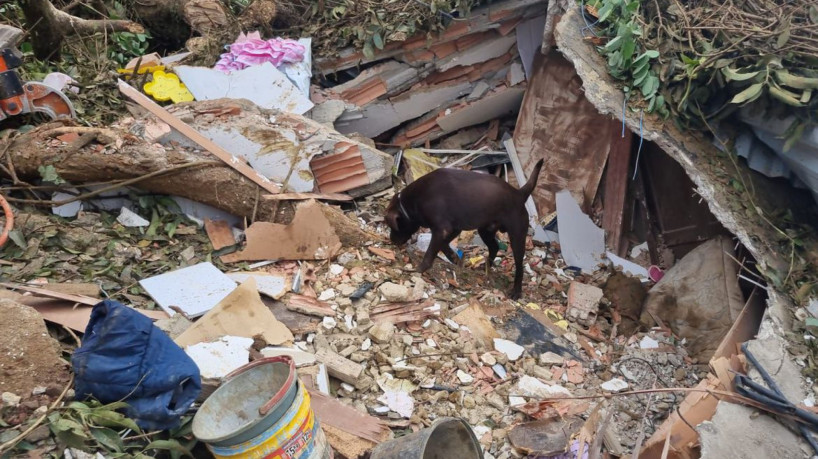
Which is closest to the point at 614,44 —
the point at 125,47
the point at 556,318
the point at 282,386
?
the point at 556,318

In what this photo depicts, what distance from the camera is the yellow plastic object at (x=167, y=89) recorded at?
21.5 feet

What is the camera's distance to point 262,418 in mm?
2930

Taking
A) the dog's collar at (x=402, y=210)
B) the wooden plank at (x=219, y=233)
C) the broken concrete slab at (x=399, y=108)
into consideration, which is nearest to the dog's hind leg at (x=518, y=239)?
the dog's collar at (x=402, y=210)

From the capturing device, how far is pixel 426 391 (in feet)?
14.2

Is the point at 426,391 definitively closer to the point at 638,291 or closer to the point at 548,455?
the point at 548,455

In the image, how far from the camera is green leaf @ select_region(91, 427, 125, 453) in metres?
3.12

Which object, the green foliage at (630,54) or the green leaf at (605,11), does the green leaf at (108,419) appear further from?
the green leaf at (605,11)

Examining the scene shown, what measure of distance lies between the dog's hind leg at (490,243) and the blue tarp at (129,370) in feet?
11.0

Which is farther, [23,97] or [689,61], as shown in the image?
[23,97]

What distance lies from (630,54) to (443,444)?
3.56m

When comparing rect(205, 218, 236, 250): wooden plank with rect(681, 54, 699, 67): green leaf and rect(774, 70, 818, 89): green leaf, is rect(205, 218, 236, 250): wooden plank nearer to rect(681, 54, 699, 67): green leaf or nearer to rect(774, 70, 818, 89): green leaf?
rect(681, 54, 699, 67): green leaf

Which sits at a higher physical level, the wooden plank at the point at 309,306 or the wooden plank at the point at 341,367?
the wooden plank at the point at 341,367

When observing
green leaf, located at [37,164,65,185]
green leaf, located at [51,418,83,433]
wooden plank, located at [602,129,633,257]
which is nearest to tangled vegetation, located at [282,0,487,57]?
wooden plank, located at [602,129,633,257]

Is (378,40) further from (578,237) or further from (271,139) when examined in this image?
(578,237)
